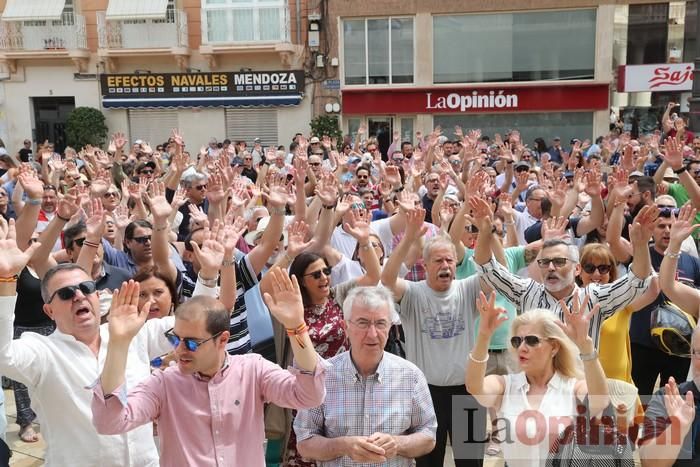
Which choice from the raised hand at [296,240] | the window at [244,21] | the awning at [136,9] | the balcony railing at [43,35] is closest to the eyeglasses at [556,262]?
the raised hand at [296,240]

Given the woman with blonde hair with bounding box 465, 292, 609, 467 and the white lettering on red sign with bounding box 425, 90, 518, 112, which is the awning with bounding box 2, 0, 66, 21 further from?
the woman with blonde hair with bounding box 465, 292, 609, 467

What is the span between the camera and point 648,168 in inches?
408

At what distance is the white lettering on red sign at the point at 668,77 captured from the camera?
776 inches

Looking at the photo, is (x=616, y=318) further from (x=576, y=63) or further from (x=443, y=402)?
(x=576, y=63)

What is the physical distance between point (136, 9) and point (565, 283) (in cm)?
2016

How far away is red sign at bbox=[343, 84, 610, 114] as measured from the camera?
65.5 ft

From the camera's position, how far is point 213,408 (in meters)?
2.72

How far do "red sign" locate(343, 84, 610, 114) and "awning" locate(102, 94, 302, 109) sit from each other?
1994mm

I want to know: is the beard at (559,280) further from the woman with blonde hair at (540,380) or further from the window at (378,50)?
the window at (378,50)

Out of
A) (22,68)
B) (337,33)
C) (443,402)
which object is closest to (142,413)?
(443,402)

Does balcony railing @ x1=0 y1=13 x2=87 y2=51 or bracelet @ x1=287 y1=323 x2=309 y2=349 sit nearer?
bracelet @ x1=287 y1=323 x2=309 y2=349

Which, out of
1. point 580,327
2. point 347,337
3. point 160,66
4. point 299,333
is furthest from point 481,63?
point 299,333

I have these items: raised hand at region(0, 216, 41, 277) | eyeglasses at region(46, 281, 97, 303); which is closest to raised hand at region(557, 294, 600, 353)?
eyeglasses at region(46, 281, 97, 303)

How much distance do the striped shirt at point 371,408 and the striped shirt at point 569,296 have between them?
102cm
